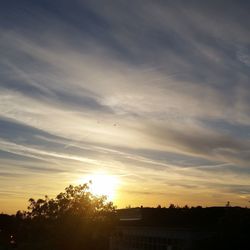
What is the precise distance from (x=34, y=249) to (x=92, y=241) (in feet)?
17.3

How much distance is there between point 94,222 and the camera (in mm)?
43344

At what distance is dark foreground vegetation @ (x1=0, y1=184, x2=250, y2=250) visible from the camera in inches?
1508

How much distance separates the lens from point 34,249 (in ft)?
144

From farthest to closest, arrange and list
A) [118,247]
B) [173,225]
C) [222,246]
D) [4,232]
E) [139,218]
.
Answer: [4,232]
[118,247]
[139,218]
[173,225]
[222,246]

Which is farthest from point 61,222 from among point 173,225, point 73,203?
point 173,225

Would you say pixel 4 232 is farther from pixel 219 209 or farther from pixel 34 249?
pixel 219 209

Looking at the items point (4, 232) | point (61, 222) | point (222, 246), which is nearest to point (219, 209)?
point (222, 246)

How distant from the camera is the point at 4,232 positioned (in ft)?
294

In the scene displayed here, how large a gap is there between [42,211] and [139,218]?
34.8 feet

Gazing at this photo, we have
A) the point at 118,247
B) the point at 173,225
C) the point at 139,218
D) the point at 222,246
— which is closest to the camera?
the point at 222,246

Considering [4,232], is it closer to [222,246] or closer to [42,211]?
[42,211]

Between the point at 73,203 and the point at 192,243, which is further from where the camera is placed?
the point at 73,203

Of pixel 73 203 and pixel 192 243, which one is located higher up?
pixel 73 203

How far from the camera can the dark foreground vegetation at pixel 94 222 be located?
126 feet
